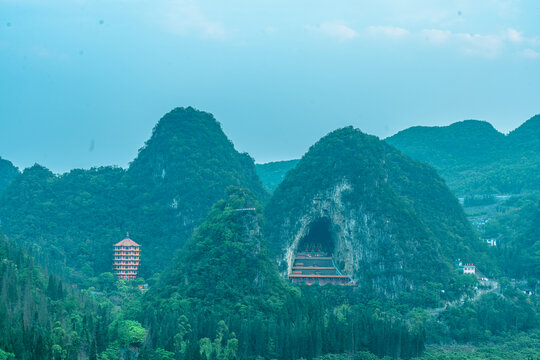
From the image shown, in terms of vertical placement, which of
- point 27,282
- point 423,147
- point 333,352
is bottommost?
point 333,352

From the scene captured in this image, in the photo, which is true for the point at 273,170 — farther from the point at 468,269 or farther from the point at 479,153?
the point at 468,269

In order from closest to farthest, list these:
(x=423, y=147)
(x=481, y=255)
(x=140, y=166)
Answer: (x=481, y=255) < (x=140, y=166) < (x=423, y=147)

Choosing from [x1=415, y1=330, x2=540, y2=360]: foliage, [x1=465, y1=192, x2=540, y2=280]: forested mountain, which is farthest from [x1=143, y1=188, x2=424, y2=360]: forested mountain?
[x1=465, y1=192, x2=540, y2=280]: forested mountain

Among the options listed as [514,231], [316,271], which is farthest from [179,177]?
[514,231]

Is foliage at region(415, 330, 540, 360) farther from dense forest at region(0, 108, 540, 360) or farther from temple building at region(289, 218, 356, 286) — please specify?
temple building at region(289, 218, 356, 286)

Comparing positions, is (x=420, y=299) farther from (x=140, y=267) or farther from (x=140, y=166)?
(x=140, y=166)

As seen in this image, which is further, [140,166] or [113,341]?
[140,166]

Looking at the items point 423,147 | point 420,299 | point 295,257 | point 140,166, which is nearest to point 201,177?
point 140,166
